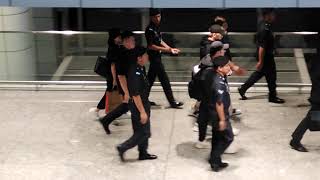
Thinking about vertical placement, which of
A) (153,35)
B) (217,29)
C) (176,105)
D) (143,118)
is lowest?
(176,105)

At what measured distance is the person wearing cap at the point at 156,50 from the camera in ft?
33.0

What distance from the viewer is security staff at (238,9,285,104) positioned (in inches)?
410

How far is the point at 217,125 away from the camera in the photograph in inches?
322

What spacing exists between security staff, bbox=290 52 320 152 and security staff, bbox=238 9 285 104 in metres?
1.72

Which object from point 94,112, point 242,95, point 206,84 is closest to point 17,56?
point 94,112

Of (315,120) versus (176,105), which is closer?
(315,120)

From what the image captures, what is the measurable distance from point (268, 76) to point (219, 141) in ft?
9.40

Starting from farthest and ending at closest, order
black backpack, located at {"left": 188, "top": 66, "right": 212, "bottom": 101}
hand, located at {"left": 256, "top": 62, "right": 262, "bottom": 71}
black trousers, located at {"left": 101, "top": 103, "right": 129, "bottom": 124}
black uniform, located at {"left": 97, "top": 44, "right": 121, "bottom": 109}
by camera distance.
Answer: hand, located at {"left": 256, "top": 62, "right": 262, "bottom": 71}, black trousers, located at {"left": 101, "top": 103, "right": 129, "bottom": 124}, black uniform, located at {"left": 97, "top": 44, "right": 121, "bottom": 109}, black backpack, located at {"left": 188, "top": 66, "right": 212, "bottom": 101}

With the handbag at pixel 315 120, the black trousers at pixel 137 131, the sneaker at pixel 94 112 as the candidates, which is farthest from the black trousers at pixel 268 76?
the black trousers at pixel 137 131

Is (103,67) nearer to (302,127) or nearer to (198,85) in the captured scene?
(198,85)

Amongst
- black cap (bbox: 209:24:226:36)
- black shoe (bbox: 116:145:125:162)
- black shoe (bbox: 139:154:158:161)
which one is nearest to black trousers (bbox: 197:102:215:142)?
black shoe (bbox: 139:154:158:161)

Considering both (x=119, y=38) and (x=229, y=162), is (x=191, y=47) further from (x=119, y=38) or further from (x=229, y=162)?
(x=229, y=162)

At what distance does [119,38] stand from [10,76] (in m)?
3.78

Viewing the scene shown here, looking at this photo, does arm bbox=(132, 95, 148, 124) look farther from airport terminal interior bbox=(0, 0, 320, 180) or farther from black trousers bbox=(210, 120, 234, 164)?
black trousers bbox=(210, 120, 234, 164)
